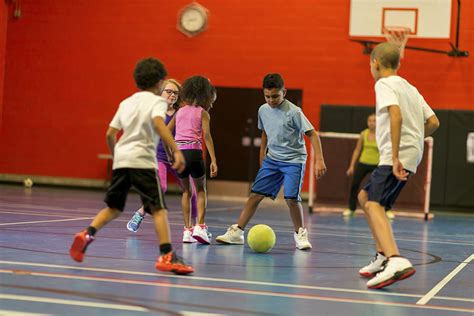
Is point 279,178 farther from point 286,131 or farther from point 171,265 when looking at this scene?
point 171,265

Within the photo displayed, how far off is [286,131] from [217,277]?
2.72 metres

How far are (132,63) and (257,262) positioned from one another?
42.3 ft

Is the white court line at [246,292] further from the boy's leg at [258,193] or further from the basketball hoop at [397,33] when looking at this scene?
the basketball hoop at [397,33]

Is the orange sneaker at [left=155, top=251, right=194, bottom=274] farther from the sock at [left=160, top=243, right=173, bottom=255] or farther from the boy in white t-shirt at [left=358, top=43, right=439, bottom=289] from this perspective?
the boy in white t-shirt at [left=358, top=43, right=439, bottom=289]

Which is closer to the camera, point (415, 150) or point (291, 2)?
point (415, 150)

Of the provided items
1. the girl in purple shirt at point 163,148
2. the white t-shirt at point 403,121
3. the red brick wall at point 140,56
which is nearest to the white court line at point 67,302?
the white t-shirt at point 403,121

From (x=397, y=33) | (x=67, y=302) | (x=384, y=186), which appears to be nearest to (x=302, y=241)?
(x=384, y=186)

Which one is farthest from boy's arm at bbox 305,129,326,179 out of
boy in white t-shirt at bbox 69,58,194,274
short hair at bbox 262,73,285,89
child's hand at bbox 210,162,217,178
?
boy in white t-shirt at bbox 69,58,194,274

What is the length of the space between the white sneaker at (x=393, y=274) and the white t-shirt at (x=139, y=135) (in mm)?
1734

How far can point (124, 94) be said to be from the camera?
19.4m

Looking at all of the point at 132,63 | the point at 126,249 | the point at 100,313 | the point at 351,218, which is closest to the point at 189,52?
the point at 132,63

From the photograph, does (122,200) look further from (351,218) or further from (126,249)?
(351,218)

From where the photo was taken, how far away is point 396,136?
5816 mm

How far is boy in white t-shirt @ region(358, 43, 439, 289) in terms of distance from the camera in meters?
5.85
